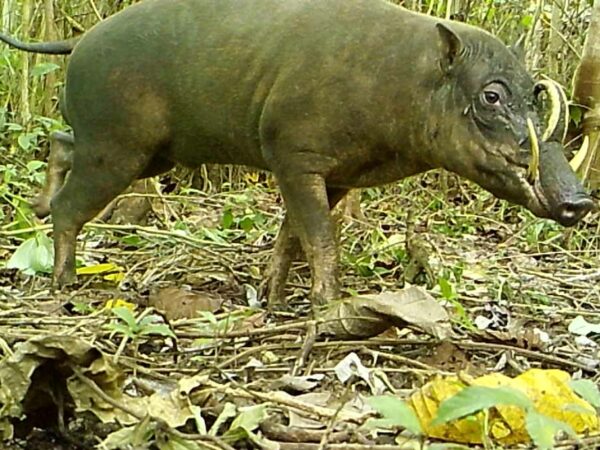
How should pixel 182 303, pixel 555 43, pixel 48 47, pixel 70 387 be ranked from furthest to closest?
pixel 555 43, pixel 48 47, pixel 182 303, pixel 70 387

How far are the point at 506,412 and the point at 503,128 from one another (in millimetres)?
1318

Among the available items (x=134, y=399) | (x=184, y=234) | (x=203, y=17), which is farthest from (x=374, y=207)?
(x=134, y=399)

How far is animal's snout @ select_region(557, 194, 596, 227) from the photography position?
3.29 metres

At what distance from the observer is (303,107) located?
3627mm

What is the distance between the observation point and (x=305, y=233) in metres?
3.67

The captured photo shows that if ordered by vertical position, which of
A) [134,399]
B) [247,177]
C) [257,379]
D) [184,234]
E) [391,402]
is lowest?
[247,177]

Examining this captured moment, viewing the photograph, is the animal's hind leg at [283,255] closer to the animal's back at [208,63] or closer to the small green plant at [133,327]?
the animal's back at [208,63]

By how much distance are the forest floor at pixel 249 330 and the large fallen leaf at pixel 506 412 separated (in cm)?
8

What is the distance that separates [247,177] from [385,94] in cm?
398

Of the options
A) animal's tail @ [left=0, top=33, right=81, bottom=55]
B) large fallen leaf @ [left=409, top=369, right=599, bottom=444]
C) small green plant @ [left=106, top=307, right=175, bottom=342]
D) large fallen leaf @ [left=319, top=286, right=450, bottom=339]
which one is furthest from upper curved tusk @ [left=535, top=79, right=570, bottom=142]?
animal's tail @ [left=0, top=33, right=81, bottom=55]

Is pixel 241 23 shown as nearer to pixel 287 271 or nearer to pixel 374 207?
pixel 287 271

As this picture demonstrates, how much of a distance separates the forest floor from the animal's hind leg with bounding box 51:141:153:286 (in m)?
0.13

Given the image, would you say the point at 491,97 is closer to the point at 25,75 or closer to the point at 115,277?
the point at 115,277

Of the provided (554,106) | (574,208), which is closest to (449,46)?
(554,106)
